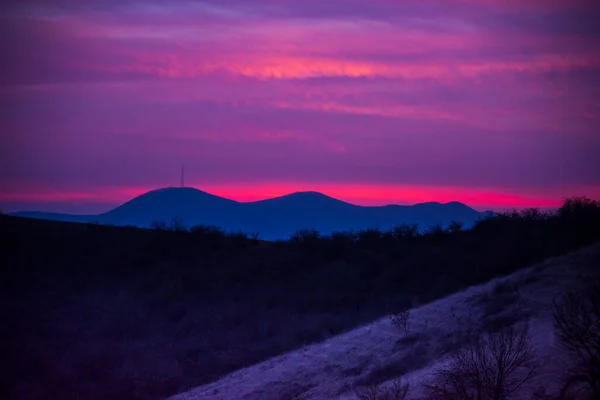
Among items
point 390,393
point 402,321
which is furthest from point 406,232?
point 390,393

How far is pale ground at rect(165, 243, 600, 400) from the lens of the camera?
2086 cm

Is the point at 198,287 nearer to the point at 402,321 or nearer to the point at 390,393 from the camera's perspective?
the point at 402,321

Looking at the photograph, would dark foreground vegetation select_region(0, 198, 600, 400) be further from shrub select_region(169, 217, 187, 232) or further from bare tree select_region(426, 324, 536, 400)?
bare tree select_region(426, 324, 536, 400)

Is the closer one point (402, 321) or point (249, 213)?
point (402, 321)

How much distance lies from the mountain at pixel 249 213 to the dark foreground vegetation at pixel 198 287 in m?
46.6

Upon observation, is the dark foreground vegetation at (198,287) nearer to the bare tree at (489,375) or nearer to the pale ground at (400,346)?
the pale ground at (400,346)

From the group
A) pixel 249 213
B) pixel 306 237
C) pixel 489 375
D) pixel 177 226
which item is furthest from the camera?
pixel 249 213

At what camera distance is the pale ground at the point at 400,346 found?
2086cm

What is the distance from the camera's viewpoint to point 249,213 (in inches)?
4099

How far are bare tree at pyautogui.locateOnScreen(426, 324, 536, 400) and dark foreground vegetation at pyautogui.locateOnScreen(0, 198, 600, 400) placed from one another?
11.8 meters

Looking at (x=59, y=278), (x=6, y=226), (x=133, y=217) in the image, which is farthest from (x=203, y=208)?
(x=59, y=278)

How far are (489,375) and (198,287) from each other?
2649 centimetres

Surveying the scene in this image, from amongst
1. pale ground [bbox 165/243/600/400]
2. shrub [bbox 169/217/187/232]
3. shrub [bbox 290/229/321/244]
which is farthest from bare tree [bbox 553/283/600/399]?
shrub [bbox 169/217/187/232]

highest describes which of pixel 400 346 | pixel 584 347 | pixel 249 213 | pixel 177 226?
pixel 249 213
